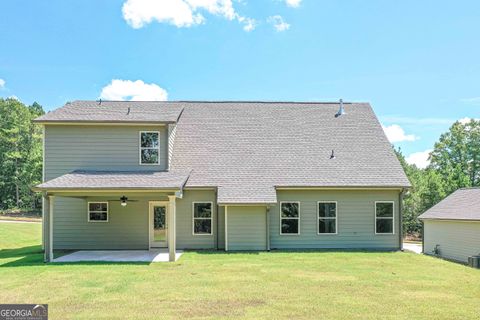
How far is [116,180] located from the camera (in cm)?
1502

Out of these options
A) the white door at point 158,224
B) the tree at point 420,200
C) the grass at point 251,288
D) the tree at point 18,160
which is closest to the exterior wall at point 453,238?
the grass at point 251,288

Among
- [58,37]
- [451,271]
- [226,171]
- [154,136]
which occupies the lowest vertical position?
[451,271]

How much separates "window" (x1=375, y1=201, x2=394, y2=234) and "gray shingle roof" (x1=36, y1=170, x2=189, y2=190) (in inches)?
325

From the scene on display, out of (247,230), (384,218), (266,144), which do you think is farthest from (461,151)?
(247,230)

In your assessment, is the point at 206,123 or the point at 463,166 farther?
the point at 463,166

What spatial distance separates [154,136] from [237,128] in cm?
460

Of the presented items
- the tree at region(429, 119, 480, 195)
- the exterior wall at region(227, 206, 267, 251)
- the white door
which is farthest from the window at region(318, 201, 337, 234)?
the tree at region(429, 119, 480, 195)

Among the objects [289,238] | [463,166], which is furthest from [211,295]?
[463,166]

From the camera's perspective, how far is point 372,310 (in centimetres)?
773

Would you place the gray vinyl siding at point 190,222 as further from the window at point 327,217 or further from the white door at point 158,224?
the window at point 327,217

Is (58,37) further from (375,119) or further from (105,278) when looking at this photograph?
(375,119)

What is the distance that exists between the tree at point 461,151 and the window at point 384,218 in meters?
26.5

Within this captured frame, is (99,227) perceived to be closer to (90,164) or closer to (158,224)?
(158,224)

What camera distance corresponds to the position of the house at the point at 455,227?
17688mm
